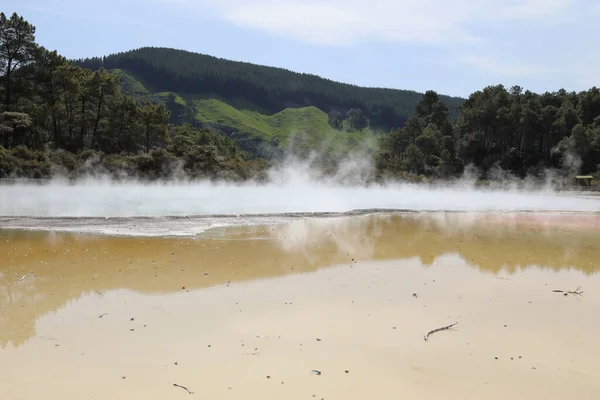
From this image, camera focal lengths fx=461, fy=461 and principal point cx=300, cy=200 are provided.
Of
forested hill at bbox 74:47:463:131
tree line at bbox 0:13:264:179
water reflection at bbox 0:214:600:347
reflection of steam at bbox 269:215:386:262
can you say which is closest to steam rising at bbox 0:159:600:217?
tree line at bbox 0:13:264:179

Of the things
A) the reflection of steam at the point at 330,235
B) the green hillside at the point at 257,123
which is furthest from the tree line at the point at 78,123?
the green hillside at the point at 257,123

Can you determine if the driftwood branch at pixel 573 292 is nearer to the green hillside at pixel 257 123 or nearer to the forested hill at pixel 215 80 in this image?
the green hillside at pixel 257 123

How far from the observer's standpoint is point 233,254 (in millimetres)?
11328

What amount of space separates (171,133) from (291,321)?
60989mm

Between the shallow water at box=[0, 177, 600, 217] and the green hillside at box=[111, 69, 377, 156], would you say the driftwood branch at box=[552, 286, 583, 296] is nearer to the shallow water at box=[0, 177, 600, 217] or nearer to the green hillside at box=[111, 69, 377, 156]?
the shallow water at box=[0, 177, 600, 217]

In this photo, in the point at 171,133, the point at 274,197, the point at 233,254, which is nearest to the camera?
the point at 233,254

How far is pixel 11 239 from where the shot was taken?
12867 mm

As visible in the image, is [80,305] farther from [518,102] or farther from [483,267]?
[518,102]

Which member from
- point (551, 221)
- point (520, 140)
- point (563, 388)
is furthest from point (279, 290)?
point (520, 140)

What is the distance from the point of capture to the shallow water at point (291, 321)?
15.8 ft

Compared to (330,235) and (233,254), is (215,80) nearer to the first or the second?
(330,235)

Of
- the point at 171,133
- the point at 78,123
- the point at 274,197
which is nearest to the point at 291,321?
the point at 274,197

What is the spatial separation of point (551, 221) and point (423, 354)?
700 inches

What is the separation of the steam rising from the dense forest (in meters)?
2.55
